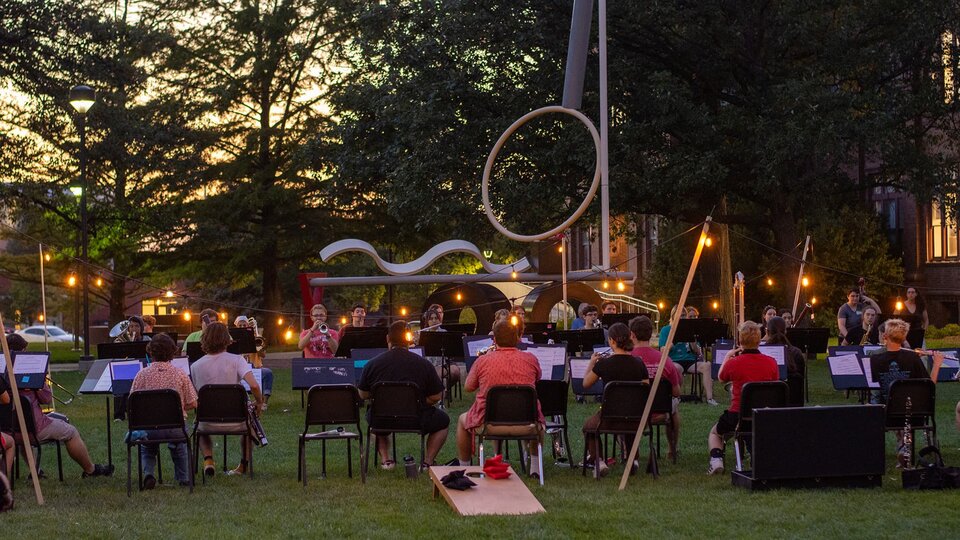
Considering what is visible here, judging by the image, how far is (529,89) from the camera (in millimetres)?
29359

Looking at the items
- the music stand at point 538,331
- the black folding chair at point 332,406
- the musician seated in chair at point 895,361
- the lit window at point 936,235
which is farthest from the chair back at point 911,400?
the lit window at point 936,235

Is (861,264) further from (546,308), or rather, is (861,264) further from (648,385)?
(648,385)

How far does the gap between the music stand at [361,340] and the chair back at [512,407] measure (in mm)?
7935

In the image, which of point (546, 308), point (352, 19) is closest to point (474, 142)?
point (546, 308)

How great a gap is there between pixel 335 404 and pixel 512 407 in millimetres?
1795

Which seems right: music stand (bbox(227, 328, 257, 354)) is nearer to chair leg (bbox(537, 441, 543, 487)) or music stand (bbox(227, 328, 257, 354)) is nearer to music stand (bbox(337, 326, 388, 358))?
music stand (bbox(337, 326, 388, 358))

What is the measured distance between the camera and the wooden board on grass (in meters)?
10.1

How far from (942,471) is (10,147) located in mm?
28821

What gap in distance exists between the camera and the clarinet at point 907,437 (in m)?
12.5

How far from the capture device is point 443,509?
10.6m

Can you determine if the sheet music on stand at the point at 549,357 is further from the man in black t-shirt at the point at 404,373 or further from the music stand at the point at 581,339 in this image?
the music stand at the point at 581,339

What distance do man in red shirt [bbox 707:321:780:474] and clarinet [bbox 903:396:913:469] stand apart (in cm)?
130

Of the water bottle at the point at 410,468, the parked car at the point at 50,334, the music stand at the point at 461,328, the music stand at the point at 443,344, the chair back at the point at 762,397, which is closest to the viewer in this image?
the chair back at the point at 762,397

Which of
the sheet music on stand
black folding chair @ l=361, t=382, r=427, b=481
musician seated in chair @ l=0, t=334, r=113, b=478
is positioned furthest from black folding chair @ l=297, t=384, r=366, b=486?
the sheet music on stand
